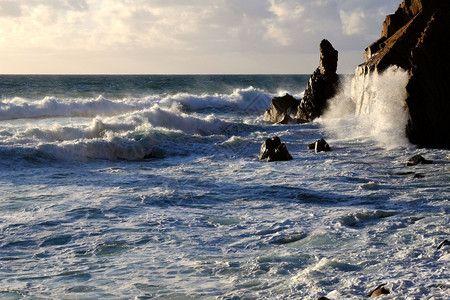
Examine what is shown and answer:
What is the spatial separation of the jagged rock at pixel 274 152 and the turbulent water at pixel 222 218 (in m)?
0.73

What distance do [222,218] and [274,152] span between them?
637cm

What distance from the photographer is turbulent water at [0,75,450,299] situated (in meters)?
6.16

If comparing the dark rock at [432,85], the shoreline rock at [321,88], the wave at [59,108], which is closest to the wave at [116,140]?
the shoreline rock at [321,88]

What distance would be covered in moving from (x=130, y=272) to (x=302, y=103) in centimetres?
2092

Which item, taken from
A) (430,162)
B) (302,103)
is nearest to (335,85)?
(302,103)

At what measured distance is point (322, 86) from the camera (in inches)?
1025

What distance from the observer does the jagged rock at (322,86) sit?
2603cm

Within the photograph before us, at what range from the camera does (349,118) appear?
2289cm

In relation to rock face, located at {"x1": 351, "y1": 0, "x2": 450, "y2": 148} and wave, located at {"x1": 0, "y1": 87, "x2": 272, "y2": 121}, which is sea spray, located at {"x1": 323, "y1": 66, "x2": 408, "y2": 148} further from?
wave, located at {"x1": 0, "y1": 87, "x2": 272, "y2": 121}

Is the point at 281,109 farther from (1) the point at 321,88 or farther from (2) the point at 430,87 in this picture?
(2) the point at 430,87

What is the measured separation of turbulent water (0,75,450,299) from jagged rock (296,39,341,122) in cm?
735

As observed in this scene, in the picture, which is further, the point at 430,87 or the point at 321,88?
Result: the point at 321,88

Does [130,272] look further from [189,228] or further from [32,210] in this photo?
[32,210]

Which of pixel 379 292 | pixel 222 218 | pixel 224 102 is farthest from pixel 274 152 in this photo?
pixel 224 102
